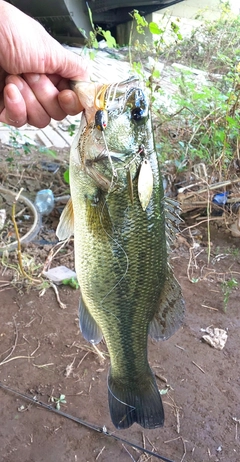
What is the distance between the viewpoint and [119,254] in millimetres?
1342

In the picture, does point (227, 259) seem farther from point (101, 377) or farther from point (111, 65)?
point (111, 65)

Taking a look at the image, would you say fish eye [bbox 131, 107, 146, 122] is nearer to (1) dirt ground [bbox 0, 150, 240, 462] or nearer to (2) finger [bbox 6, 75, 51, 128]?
(2) finger [bbox 6, 75, 51, 128]

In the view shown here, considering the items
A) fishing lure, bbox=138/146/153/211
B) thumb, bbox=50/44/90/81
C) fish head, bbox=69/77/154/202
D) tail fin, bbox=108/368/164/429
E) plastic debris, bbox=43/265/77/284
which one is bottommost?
plastic debris, bbox=43/265/77/284

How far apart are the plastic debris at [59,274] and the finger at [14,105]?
1873 millimetres

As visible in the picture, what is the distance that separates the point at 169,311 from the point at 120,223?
0.41 m

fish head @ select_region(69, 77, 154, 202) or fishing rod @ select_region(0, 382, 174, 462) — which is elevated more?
fish head @ select_region(69, 77, 154, 202)

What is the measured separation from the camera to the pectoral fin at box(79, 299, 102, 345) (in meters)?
1.50

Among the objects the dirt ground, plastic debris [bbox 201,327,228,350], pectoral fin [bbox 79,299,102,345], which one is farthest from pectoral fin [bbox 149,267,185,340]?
plastic debris [bbox 201,327,228,350]

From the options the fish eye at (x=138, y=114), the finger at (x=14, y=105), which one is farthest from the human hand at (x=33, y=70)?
the fish eye at (x=138, y=114)

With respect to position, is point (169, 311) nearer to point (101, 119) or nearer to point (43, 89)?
point (101, 119)

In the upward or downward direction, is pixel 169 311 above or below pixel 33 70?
below

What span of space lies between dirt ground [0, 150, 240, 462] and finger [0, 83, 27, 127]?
169cm

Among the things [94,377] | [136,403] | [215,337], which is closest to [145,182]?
[136,403]

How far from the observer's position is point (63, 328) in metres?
2.95
